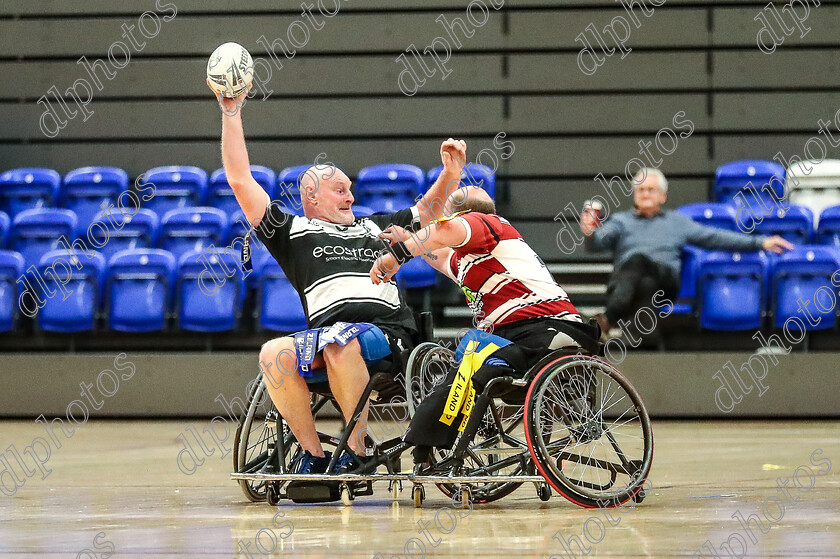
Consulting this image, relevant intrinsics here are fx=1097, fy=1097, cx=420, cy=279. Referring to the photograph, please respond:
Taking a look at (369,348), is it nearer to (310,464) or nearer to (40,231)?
(310,464)

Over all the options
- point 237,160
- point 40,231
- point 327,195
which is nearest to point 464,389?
point 327,195

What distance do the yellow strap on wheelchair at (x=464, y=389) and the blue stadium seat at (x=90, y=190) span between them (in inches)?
210

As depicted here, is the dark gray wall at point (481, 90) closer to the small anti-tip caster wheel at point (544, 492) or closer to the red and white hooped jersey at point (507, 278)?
the red and white hooped jersey at point (507, 278)

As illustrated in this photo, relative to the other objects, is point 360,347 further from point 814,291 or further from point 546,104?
point 546,104

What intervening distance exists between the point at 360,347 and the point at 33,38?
6.61 m

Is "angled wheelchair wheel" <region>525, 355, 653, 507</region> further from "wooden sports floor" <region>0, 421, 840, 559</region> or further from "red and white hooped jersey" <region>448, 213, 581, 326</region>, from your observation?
"red and white hooped jersey" <region>448, 213, 581, 326</region>

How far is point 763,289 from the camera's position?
6.77 m

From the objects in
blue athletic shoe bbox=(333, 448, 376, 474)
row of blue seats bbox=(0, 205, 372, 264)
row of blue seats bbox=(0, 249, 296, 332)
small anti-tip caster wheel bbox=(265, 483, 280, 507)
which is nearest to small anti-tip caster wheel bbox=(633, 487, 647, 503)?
blue athletic shoe bbox=(333, 448, 376, 474)

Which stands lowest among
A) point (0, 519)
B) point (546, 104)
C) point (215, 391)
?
point (215, 391)

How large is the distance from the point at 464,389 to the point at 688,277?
12.5 feet

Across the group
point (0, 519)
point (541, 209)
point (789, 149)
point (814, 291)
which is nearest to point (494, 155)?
point (541, 209)

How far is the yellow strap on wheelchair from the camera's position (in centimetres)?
339

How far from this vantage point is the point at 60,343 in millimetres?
7258

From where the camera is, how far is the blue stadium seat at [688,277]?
267 inches
